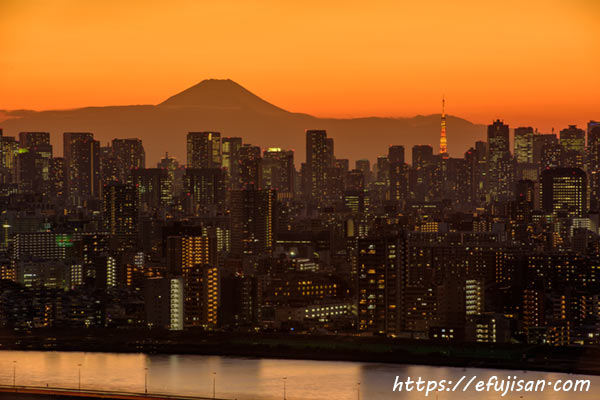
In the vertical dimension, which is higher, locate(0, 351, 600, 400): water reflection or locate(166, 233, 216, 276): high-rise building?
locate(166, 233, 216, 276): high-rise building

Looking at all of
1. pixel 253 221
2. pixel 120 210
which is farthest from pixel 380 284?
pixel 120 210

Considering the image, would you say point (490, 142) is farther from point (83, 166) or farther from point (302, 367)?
point (302, 367)

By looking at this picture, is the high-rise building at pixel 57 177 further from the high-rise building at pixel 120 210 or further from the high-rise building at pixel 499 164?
the high-rise building at pixel 499 164

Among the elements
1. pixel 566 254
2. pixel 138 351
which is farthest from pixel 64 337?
pixel 566 254

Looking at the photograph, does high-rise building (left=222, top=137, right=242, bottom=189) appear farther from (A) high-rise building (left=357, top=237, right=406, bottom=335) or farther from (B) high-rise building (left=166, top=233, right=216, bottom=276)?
(A) high-rise building (left=357, top=237, right=406, bottom=335)

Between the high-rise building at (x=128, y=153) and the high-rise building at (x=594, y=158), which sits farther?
the high-rise building at (x=128, y=153)

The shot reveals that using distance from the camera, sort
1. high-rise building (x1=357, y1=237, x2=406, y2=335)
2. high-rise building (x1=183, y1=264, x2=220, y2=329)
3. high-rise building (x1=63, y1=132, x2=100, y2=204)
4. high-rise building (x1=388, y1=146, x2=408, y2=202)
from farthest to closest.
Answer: high-rise building (x1=388, y1=146, x2=408, y2=202), high-rise building (x1=63, y1=132, x2=100, y2=204), high-rise building (x1=183, y1=264, x2=220, y2=329), high-rise building (x1=357, y1=237, x2=406, y2=335)

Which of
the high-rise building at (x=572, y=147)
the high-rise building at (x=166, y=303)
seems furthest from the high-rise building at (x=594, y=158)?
the high-rise building at (x=166, y=303)

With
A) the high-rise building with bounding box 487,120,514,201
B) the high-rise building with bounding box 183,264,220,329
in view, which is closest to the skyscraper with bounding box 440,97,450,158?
the high-rise building with bounding box 487,120,514,201
